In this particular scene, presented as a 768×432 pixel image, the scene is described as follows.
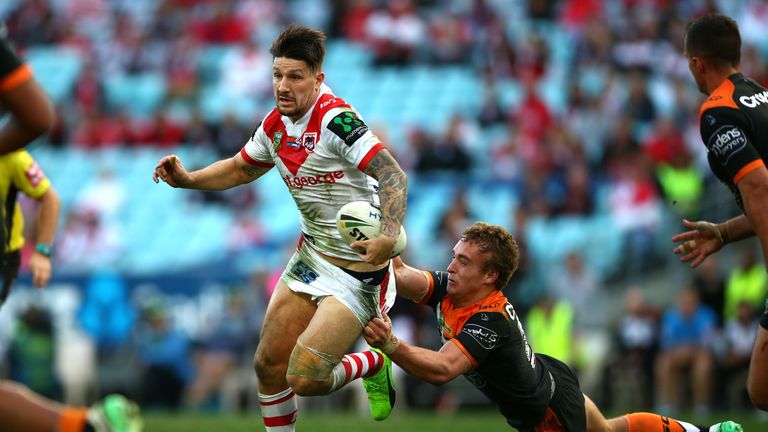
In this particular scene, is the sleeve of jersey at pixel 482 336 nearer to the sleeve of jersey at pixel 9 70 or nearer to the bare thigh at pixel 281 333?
the bare thigh at pixel 281 333

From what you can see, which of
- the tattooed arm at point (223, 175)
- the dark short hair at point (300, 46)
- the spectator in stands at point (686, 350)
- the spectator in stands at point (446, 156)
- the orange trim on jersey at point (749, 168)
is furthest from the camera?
the spectator in stands at point (446, 156)

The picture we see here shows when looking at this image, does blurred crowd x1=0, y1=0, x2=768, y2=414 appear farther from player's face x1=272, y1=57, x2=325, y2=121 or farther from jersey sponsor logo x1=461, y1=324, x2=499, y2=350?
player's face x1=272, y1=57, x2=325, y2=121

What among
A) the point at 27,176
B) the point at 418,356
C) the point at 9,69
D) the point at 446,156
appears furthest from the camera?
the point at 446,156

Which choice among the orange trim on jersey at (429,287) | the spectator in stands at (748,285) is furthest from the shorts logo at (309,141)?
the spectator in stands at (748,285)

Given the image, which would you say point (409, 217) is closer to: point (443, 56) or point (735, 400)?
point (443, 56)

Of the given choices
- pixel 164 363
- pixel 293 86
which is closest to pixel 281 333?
pixel 293 86

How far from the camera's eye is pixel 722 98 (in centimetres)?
723

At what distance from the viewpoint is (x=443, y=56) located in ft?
74.1

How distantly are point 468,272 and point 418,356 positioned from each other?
2.83 ft

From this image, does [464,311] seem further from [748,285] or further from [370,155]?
[748,285]

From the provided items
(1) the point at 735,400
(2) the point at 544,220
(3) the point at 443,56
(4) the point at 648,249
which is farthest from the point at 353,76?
(1) the point at 735,400

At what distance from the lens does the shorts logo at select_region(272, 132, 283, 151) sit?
776 cm

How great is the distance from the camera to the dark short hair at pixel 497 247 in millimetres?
7633

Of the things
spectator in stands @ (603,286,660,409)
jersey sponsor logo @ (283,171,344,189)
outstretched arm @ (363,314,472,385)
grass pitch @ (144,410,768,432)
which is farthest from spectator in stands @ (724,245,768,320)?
jersey sponsor logo @ (283,171,344,189)
